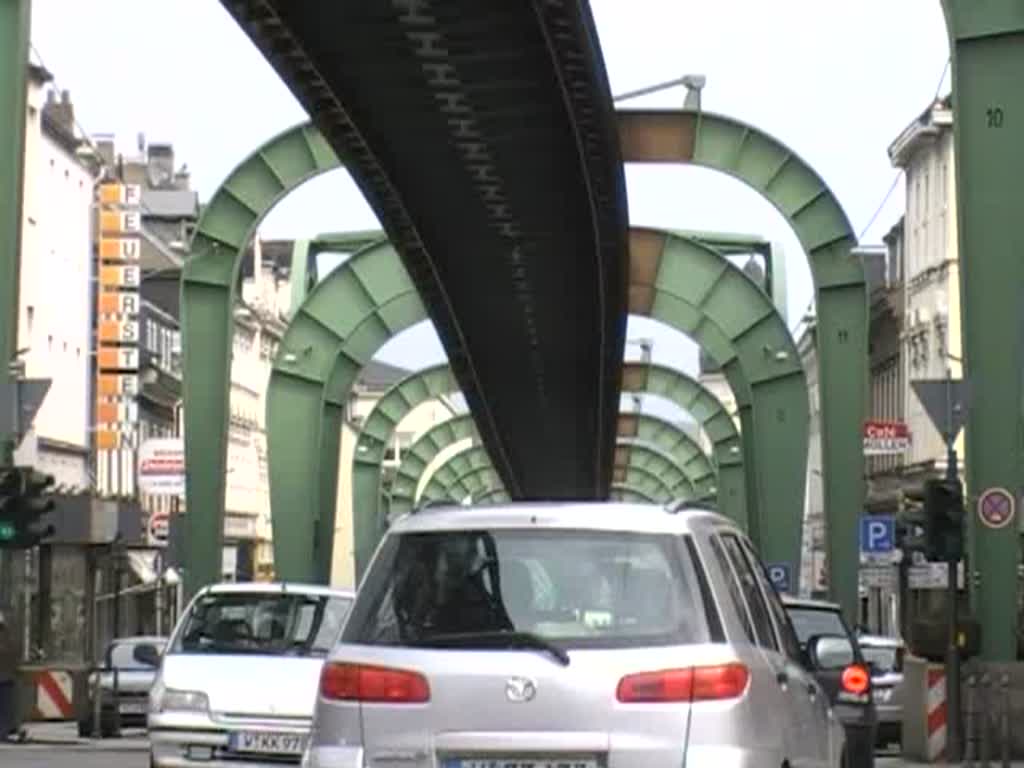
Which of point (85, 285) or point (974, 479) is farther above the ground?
point (85, 285)

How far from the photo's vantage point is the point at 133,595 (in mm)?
74938

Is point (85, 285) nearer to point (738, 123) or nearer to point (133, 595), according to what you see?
point (133, 595)

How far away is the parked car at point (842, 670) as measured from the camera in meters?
12.5

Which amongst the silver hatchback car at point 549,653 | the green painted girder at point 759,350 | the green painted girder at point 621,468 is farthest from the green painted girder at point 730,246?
the silver hatchback car at point 549,653

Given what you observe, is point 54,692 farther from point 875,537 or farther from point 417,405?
point 417,405

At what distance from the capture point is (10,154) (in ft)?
81.1

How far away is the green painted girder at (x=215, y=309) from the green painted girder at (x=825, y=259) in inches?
206

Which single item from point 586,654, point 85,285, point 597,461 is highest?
point 85,285

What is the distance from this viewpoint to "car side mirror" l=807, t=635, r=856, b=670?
1237 cm

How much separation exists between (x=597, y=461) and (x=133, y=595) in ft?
54.7

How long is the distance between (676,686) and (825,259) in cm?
2948

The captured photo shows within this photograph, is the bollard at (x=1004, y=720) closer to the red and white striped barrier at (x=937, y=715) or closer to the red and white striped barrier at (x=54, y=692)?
the red and white striped barrier at (x=937, y=715)

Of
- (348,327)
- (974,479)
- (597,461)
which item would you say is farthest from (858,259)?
(597,461)

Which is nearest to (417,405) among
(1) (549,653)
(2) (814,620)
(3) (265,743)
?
(2) (814,620)
